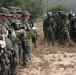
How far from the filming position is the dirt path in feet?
40.2

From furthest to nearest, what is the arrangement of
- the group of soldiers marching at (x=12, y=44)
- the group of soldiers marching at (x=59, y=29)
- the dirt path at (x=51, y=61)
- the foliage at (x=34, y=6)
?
the foliage at (x=34, y=6)
the group of soldiers marching at (x=59, y=29)
the dirt path at (x=51, y=61)
the group of soldiers marching at (x=12, y=44)

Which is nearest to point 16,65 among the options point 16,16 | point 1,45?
point 1,45

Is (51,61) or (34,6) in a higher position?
(51,61)

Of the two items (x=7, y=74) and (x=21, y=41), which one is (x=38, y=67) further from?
(x=7, y=74)

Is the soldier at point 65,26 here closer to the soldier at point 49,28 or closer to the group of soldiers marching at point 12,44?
the soldier at point 49,28

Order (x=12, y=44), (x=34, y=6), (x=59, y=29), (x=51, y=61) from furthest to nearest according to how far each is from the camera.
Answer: (x=34, y=6), (x=59, y=29), (x=51, y=61), (x=12, y=44)

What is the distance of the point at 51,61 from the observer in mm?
13938

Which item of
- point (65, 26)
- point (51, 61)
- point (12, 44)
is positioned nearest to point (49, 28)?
point (65, 26)

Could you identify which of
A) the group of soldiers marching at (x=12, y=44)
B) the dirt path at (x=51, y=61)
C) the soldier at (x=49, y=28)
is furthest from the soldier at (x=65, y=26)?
the group of soldiers marching at (x=12, y=44)

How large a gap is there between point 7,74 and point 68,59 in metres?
3.97

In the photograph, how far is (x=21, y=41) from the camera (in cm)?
1231

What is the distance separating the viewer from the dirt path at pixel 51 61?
12.2 metres

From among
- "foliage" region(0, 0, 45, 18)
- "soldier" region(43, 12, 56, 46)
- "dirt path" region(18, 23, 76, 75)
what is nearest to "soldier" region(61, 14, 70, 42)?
"soldier" region(43, 12, 56, 46)

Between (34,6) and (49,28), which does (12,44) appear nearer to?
(49,28)
